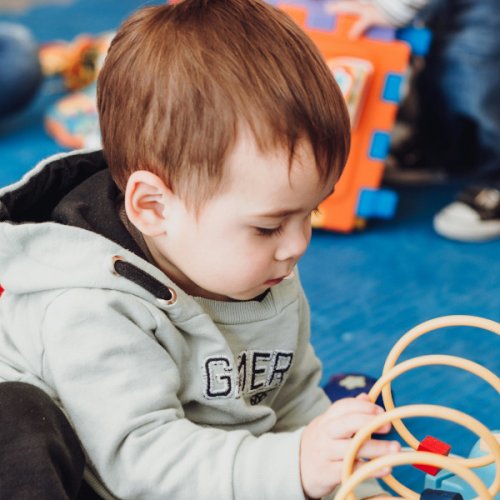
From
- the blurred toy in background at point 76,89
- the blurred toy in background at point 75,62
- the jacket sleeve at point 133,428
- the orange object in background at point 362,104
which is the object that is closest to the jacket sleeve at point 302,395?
the jacket sleeve at point 133,428

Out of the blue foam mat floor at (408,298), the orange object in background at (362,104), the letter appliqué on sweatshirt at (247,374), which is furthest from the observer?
the orange object in background at (362,104)

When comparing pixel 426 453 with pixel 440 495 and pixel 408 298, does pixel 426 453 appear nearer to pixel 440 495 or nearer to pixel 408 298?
pixel 440 495

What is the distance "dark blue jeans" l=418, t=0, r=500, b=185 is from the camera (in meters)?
1.53

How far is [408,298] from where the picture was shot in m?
1.31

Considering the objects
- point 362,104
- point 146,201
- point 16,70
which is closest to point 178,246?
point 146,201

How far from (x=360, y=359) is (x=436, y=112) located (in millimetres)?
722

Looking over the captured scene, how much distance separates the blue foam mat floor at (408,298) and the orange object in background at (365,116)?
2.2 inches

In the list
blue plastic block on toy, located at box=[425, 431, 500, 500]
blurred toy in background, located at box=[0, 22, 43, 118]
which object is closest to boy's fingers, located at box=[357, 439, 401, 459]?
blue plastic block on toy, located at box=[425, 431, 500, 500]

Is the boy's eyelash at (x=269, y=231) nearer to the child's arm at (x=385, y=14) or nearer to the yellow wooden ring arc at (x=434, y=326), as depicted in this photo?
the yellow wooden ring arc at (x=434, y=326)

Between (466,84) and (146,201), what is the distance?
1.04 meters

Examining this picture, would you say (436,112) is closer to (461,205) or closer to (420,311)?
(461,205)

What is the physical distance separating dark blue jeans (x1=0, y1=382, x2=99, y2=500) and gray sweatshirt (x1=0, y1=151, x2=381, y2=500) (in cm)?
3

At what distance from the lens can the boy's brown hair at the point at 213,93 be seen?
0.63 metres

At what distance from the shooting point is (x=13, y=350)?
724 mm
